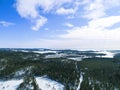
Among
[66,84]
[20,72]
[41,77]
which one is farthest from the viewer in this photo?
[20,72]

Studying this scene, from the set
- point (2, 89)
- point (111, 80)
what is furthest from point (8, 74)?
point (111, 80)

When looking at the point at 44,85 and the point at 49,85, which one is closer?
the point at 49,85

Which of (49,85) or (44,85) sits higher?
(49,85)

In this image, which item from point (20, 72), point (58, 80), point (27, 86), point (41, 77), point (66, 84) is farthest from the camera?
point (20, 72)

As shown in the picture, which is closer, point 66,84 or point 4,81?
point 66,84

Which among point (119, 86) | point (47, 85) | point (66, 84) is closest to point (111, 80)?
point (119, 86)

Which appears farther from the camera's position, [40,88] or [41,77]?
[41,77]

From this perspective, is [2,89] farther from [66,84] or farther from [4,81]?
[66,84]

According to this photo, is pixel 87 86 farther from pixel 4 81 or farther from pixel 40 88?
pixel 4 81

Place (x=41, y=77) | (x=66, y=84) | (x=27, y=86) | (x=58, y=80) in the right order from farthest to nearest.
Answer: (x=41, y=77) → (x=58, y=80) → (x=66, y=84) → (x=27, y=86)
